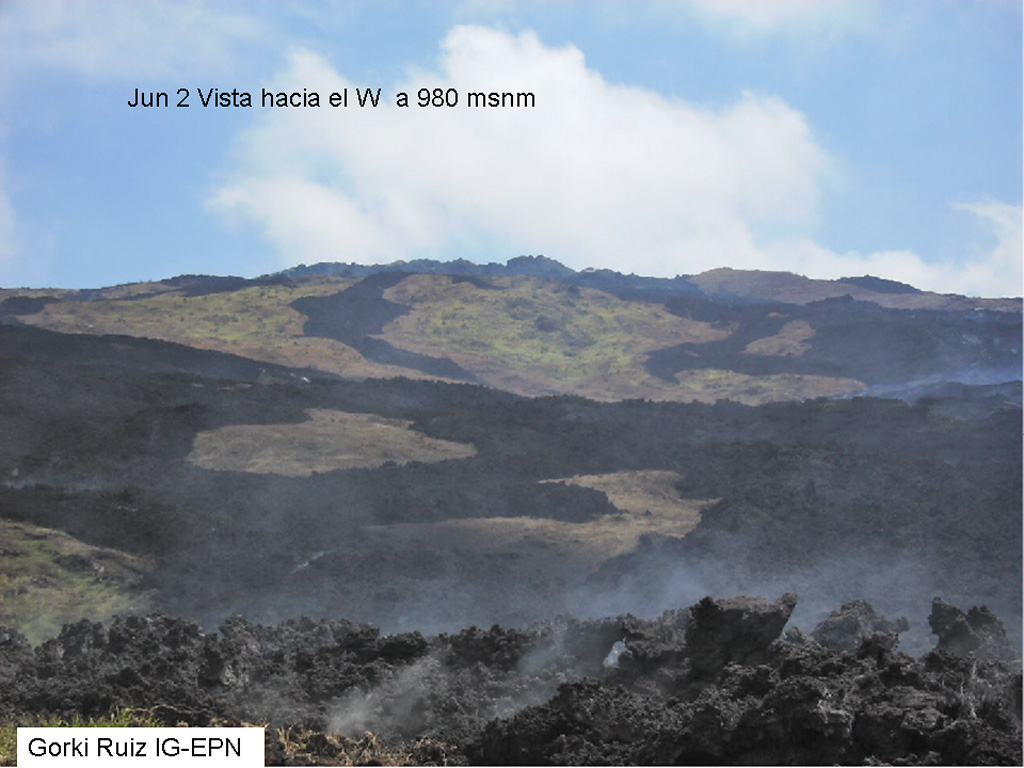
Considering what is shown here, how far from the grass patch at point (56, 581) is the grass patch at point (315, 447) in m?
8.03

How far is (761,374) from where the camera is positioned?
63.0 m

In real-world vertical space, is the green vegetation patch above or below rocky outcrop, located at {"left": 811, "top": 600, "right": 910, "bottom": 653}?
above

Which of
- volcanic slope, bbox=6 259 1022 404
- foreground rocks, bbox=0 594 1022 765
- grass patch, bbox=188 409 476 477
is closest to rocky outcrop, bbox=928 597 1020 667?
foreground rocks, bbox=0 594 1022 765

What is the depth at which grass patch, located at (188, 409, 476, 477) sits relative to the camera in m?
32.6

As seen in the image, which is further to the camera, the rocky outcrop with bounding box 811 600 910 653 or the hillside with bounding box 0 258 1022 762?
the rocky outcrop with bounding box 811 600 910 653

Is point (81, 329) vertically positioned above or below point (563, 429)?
above

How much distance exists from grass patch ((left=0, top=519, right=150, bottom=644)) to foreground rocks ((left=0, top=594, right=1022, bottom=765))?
6542mm

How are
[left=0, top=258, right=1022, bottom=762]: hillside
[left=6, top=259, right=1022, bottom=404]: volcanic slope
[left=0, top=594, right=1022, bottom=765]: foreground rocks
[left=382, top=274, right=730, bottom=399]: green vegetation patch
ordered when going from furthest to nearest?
[left=382, top=274, right=730, bottom=399]: green vegetation patch, [left=6, top=259, right=1022, bottom=404]: volcanic slope, [left=0, top=258, right=1022, bottom=762]: hillside, [left=0, top=594, right=1022, bottom=765]: foreground rocks

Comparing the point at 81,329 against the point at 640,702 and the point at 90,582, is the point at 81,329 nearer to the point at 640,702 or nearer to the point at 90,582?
the point at 90,582

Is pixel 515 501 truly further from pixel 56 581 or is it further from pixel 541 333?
pixel 541 333

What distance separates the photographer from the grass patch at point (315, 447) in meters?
32.6

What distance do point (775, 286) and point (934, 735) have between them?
10798 cm

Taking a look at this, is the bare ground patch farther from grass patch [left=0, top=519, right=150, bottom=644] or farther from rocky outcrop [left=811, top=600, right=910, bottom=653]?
rocky outcrop [left=811, top=600, right=910, bottom=653]

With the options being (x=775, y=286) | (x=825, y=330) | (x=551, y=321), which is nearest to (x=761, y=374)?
(x=825, y=330)
